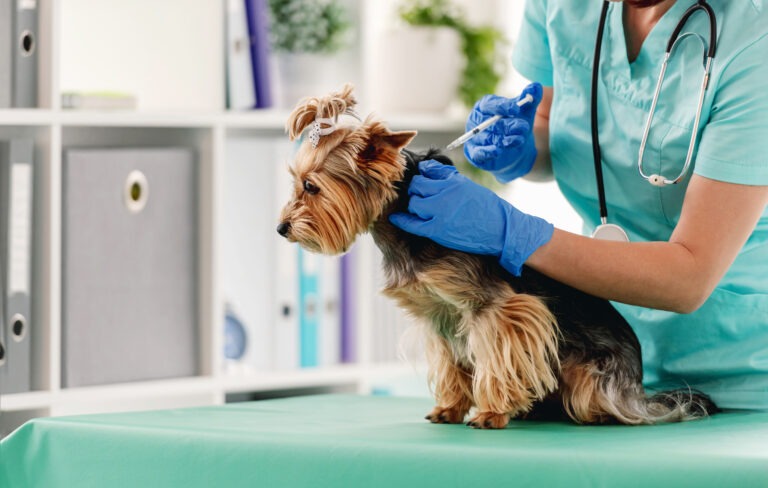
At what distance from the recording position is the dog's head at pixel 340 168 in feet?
4.39

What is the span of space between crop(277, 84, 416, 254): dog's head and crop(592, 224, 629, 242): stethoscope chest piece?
0.34 metres

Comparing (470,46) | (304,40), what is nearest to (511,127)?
(304,40)

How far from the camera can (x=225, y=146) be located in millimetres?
2781

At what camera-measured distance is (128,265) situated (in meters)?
2.36

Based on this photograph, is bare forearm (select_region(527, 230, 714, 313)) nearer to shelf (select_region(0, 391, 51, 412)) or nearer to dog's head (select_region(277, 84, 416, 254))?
Result: dog's head (select_region(277, 84, 416, 254))

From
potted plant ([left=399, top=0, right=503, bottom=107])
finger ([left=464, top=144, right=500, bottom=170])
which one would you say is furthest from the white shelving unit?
finger ([left=464, top=144, right=500, bottom=170])

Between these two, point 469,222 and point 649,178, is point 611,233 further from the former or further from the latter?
point 469,222

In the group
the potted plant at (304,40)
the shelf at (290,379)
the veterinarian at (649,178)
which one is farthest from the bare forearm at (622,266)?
the potted plant at (304,40)

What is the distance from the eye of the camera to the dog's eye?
135cm

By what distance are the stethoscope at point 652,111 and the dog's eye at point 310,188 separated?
43 centimetres

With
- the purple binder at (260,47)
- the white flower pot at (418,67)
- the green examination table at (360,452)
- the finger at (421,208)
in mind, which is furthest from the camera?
the white flower pot at (418,67)

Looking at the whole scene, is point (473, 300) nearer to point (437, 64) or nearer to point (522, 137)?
point (522, 137)

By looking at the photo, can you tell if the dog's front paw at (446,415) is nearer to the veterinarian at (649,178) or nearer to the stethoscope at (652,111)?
the veterinarian at (649,178)

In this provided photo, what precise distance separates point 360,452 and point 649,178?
0.58 meters
